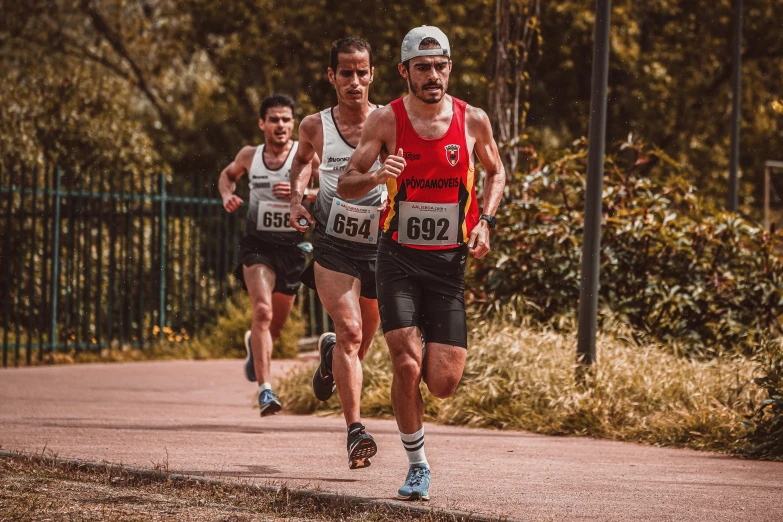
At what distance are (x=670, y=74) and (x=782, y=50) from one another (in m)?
2.42

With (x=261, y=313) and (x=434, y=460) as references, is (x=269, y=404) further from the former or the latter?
(x=434, y=460)

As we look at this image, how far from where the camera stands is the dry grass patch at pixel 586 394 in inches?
299

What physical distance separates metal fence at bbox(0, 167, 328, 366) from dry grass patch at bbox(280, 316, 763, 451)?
469 centimetres

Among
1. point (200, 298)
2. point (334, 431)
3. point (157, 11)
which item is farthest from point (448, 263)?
point (157, 11)

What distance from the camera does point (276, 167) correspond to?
8.91 metres

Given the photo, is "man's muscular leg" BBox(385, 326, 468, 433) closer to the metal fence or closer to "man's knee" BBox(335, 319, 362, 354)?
"man's knee" BBox(335, 319, 362, 354)

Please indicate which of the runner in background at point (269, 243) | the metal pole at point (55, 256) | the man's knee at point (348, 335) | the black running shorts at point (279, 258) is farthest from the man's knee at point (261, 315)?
the metal pole at point (55, 256)

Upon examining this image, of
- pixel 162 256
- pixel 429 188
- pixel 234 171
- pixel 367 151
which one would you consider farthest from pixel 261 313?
pixel 162 256

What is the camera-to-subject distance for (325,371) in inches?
276

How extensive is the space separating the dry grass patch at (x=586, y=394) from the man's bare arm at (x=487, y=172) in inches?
107

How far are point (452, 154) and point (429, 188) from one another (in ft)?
0.63

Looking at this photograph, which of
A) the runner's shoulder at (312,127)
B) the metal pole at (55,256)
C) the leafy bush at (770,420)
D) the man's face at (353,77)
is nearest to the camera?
the man's face at (353,77)

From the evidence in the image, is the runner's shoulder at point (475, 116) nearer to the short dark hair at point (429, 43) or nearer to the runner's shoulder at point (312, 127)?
the short dark hair at point (429, 43)

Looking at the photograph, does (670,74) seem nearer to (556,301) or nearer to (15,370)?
(556,301)
